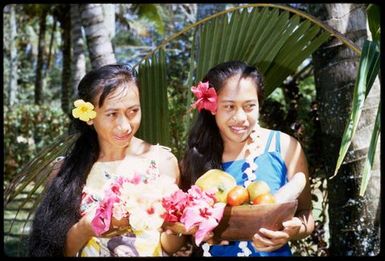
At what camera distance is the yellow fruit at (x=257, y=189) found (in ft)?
Answer: 4.16

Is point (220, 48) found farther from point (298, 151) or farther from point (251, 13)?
point (298, 151)

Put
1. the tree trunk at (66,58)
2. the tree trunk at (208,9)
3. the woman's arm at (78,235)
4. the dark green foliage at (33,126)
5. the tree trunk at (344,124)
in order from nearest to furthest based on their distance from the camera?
the woman's arm at (78,235)
the tree trunk at (344,124)
the tree trunk at (208,9)
the dark green foliage at (33,126)
the tree trunk at (66,58)

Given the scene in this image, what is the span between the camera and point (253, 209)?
4.08 ft

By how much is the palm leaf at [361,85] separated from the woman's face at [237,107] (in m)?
0.21

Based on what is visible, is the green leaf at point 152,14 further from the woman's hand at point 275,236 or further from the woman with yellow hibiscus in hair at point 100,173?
the woman's hand at point 275,236

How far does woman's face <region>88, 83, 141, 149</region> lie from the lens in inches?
53.8

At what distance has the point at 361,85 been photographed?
1272 millimetres

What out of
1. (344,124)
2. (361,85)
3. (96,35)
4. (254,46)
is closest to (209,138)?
(361,85)

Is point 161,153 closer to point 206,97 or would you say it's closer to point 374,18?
point 206,97

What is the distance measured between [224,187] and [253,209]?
3.3 inches

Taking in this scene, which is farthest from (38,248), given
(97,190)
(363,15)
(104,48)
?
(363,15)

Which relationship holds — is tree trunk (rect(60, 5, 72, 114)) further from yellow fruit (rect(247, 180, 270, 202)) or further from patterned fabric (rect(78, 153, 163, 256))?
yellow fruit (rect(247, 180, 270, 202))

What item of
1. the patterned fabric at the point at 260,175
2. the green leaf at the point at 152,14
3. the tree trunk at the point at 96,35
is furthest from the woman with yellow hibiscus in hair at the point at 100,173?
the green leaf at the point at 152,14

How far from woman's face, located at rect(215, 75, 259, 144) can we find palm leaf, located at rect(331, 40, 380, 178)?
212 millimetres
